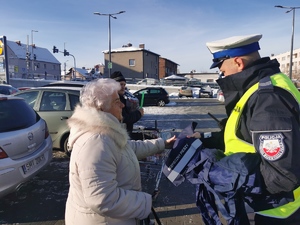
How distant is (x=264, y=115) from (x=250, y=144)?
0.77 ft

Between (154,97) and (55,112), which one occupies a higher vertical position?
(55,112)

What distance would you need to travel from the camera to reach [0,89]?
570 inches

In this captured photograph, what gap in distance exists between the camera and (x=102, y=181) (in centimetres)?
156

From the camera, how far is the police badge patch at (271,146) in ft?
4.27

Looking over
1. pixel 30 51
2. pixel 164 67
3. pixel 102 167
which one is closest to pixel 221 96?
pixel 102 167

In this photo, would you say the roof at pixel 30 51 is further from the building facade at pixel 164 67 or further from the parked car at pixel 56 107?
the parked car at pixel 56 107

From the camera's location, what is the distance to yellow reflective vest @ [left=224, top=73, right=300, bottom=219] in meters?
1.46

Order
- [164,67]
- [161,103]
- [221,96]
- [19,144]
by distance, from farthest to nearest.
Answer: [164,67]
[161,103]
[221,96]
[19,144]

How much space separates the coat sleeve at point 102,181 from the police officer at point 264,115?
80cm

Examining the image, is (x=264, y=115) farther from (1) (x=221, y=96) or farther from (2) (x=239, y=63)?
(1) (x=221, y=96)

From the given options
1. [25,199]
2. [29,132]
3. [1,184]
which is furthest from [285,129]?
[25,199]

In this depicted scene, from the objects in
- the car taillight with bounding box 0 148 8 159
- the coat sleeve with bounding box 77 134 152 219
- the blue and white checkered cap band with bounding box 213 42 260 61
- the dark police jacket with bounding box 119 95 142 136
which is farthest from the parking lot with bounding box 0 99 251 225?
the blue and white checkered cap band with bounding box 213 42 260 61

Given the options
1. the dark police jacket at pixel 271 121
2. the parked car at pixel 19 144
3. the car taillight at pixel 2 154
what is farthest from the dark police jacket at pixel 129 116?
the dark police jacket at pixel 271 121

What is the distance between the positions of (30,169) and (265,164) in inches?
131
